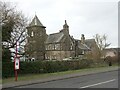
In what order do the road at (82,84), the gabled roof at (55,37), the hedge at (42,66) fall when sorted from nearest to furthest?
the road at (82,84) < the hedge at (42,66) < the gabled roof at (55,37)

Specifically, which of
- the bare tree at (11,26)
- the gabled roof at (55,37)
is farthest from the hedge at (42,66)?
the gabled roof at (55,37)

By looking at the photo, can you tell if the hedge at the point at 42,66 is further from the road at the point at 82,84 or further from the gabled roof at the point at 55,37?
the gabled roof at the point at 55,37

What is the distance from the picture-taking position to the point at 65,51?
313ft

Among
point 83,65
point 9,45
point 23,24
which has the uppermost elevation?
point 23,24

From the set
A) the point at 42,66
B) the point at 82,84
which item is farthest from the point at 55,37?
the point at 82,84

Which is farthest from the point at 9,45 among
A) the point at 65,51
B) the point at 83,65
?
the point at 65,51

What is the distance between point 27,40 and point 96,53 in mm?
28735

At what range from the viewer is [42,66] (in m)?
37.3

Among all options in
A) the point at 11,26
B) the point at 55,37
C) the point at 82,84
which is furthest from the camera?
the point at 55,37

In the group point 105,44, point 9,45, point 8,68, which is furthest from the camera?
point 105,44

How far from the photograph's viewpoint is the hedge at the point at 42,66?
100 feet

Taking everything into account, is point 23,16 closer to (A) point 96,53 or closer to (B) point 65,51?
(A) point 96,53

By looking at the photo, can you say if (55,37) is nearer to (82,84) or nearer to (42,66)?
(42,66)

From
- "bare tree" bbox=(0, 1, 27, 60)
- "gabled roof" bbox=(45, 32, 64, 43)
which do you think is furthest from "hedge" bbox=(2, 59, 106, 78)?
"gabled roof" bbox=(45, 32, 64, 43)
